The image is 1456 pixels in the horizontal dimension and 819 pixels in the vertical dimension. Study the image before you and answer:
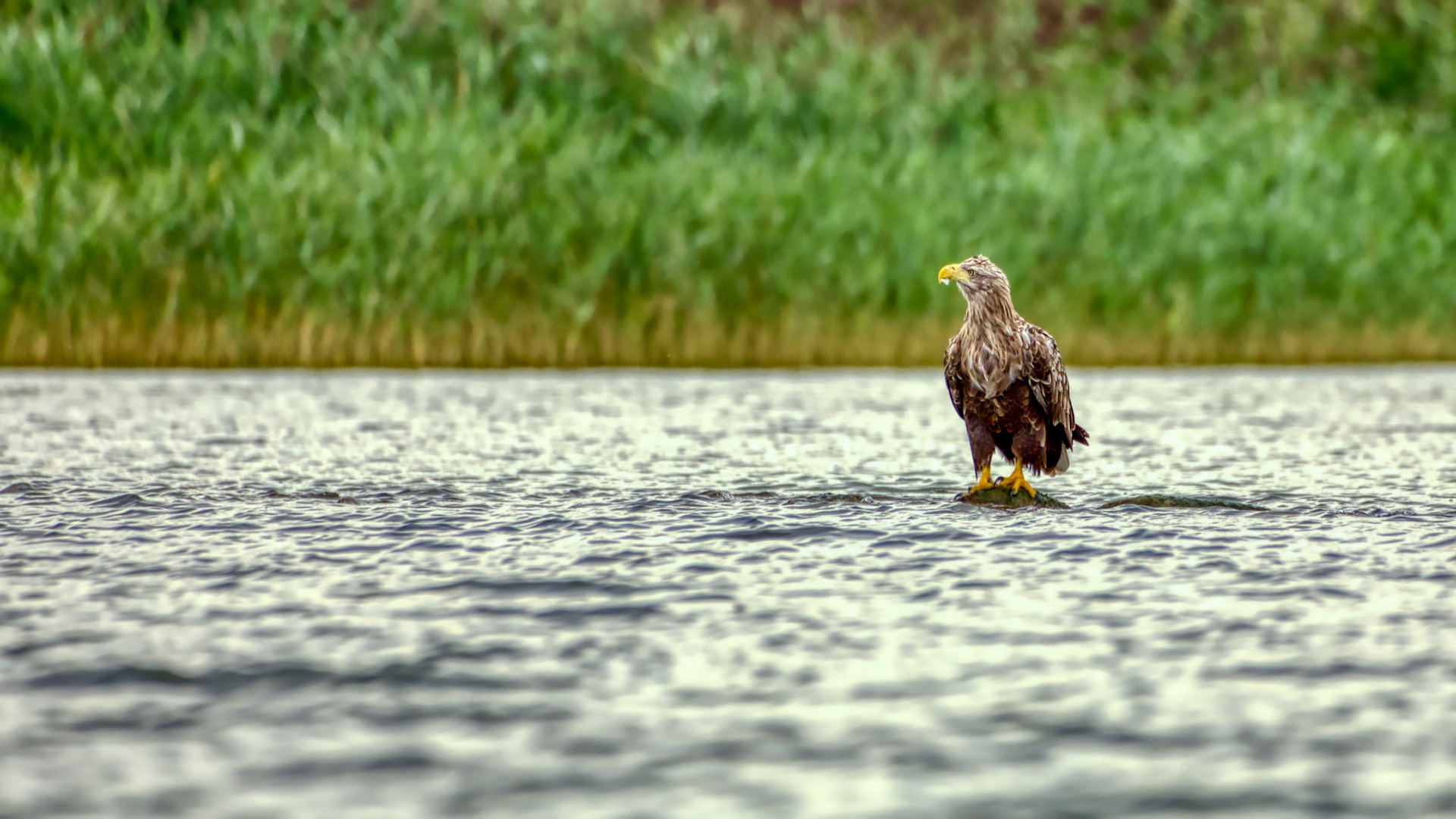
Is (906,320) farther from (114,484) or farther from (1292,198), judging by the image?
(114,484)

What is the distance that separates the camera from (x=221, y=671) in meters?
4.76

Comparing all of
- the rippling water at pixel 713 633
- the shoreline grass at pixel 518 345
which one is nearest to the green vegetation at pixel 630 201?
the shoreline grass at pixel 518 345

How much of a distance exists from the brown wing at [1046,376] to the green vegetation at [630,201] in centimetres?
734

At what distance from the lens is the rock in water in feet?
25.9

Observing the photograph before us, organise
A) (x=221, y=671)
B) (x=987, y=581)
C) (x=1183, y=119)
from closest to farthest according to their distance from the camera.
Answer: (x=221, y=671), (x=987, y=581), (x=1183, y=119)

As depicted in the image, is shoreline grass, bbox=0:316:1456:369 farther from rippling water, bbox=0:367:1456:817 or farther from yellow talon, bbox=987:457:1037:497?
yellow talon, bbox=987:457:1037:497

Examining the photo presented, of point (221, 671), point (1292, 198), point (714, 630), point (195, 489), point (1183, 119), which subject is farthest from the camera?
point (1183, 119)

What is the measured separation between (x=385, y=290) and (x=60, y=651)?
33.6 feet

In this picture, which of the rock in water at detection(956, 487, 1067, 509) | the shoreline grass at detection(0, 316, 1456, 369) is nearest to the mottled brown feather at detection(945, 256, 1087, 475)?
the rock in water at detection(956, 487, 1067, 509)

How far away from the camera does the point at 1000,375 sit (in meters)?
7.79

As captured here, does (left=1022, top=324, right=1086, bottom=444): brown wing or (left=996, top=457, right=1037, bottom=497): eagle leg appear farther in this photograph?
(left=996, top=457, right=1037, bottom=497): eagle leg

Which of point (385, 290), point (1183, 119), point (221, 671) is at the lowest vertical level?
point (221, 671)

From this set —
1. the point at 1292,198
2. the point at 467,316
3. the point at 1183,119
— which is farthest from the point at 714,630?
the point at 1183,119

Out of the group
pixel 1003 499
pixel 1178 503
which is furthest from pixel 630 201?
pixel 1178 503
